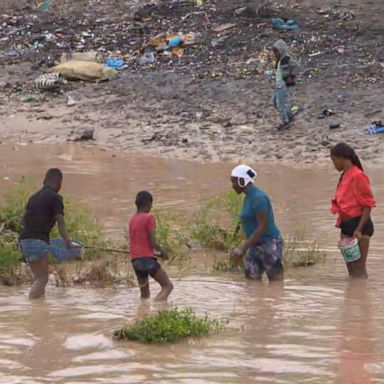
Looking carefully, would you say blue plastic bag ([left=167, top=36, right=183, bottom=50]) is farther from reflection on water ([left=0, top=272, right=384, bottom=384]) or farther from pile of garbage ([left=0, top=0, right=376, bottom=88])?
reflection on water ([left=0, top=272, right=384, bottom=384])

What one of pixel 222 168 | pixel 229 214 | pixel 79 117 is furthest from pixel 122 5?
pixel 229 214

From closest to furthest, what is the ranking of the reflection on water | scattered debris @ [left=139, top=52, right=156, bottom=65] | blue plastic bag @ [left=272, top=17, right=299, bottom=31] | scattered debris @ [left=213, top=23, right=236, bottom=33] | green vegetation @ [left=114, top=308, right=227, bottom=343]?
the reflection on water
green vegetation @ [left=114, top=308, right=227, bottom=343]
scattered debris @ [left=139, top=52, right=156, bottom=65]
blue plastic bag @ [left=272, top=17, right=299, bottom=31]
scattered debris @ [left=213, top=23, right=236, bottom=33]

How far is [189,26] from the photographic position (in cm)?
2203

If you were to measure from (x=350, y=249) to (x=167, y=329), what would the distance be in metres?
2.65

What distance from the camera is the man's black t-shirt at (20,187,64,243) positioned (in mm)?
8156

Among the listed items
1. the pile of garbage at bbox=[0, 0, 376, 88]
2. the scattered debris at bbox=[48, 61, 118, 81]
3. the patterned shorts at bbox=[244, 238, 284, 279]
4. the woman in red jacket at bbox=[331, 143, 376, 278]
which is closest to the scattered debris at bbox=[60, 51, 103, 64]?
the pile of garbage at bbox=[0, 0, 376, 88]

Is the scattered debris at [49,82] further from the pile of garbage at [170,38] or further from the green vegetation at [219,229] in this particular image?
the green vegetation at [219,229]

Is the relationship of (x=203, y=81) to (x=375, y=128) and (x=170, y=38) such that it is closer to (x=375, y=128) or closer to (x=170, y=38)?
(x=170, y=38)

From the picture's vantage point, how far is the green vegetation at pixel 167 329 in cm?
643

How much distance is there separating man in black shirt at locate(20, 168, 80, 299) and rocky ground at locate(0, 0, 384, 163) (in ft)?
26.8

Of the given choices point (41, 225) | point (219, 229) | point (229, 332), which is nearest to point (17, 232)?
point (219, 229)

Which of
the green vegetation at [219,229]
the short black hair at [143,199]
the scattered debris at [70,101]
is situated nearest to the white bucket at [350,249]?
the green vegetation at [219,229]

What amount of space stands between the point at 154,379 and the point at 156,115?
12915 mm

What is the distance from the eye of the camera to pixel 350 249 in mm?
8617
